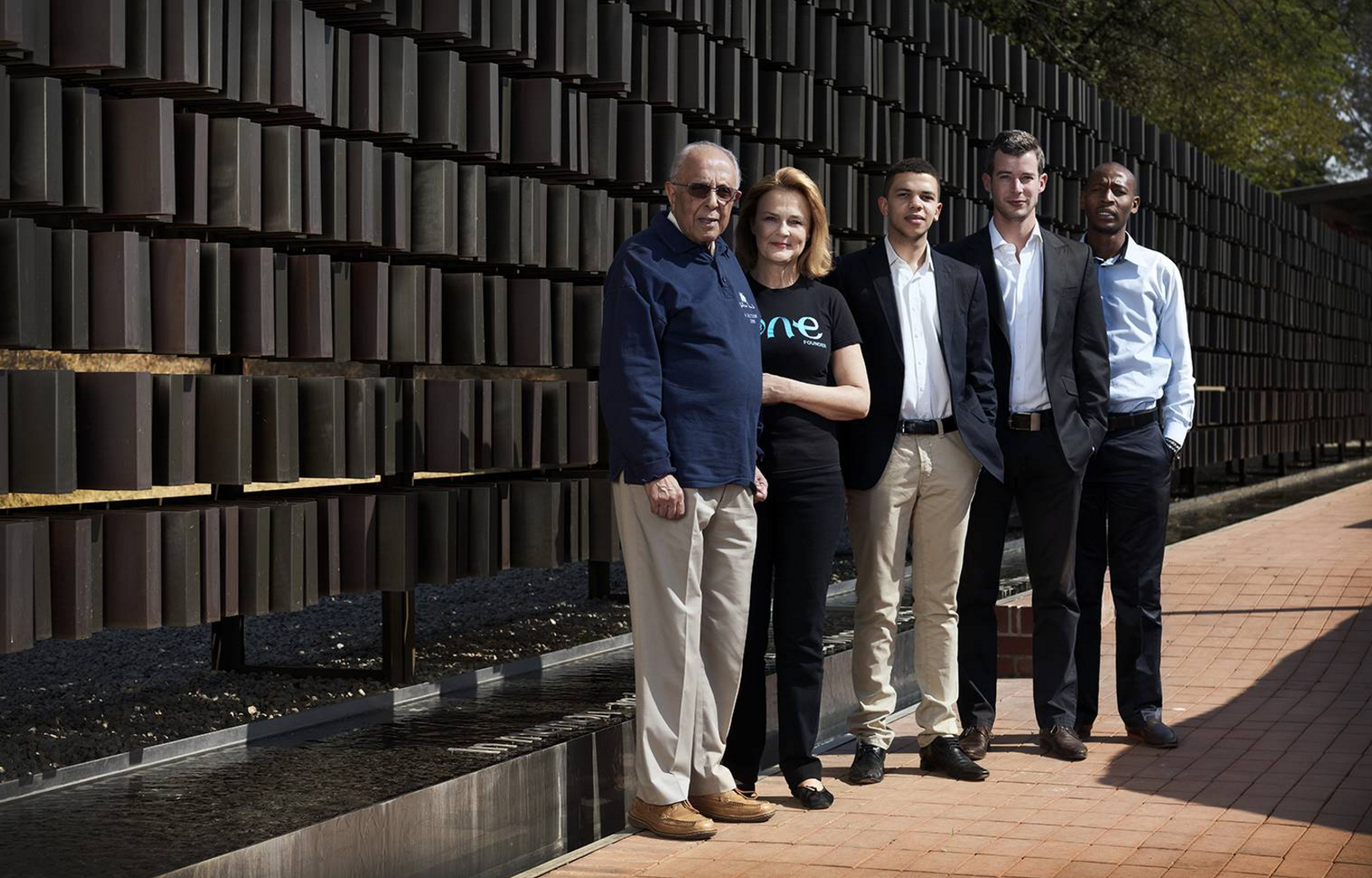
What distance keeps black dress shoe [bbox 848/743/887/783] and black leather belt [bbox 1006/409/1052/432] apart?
3.71 ft

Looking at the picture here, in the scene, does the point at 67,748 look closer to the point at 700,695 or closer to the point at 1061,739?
the point at 700,695

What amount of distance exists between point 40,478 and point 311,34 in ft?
5.40

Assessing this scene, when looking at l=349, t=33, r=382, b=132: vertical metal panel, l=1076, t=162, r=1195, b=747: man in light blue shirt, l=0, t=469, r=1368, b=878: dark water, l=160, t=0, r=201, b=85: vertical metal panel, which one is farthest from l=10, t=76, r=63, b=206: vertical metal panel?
l=1076, t=162, r=1195, b=747: man in light blue shirt

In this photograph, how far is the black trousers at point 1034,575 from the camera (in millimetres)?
5695

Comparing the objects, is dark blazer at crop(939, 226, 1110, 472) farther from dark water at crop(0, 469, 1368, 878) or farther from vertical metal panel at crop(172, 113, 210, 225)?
vertical metal panel at crop(172, 113, 210, 225)

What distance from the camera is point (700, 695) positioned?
4859 millimetres

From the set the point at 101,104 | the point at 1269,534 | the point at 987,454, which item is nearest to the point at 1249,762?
the point at 987,454

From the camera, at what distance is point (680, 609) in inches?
186

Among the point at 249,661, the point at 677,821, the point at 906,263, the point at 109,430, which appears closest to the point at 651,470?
the point at 677,821

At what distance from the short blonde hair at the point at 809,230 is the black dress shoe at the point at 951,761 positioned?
1.56 metres

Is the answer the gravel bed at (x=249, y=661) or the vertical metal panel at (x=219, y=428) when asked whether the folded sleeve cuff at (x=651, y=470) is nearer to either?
the vertical metal panel at (x=219, y=428)

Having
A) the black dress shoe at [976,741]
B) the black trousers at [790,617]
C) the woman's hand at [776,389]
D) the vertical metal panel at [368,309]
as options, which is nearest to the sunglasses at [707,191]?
the woman's hand at [776,389]

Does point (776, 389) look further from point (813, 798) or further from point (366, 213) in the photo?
point (366, 213)

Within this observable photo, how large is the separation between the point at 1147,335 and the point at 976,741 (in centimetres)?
154
